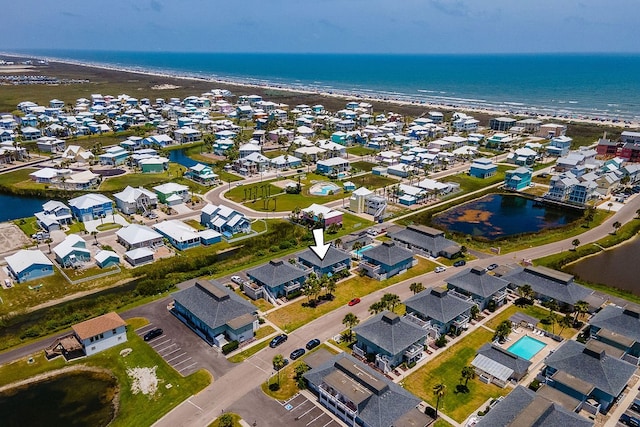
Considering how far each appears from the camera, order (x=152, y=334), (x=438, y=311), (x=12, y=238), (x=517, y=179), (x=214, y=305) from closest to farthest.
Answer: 1. (x=152, y=334)
2. (x=214, y=305)
3. (x=438, y=311)
4. (x=12, y=238)
5. (x=517, y=179)

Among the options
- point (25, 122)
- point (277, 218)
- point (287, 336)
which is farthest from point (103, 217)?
point (25, 122)

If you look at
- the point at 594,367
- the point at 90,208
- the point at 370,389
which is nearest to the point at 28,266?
the point at 90,208

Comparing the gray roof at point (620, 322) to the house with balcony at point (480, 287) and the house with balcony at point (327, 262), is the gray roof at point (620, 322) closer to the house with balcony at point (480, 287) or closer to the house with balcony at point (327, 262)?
the house with balcony at point (480, 287)

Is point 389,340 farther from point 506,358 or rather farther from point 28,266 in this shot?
point 28,266

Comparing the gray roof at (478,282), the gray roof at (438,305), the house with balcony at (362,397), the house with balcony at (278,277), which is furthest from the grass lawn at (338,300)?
the house with balcony at (362,397)

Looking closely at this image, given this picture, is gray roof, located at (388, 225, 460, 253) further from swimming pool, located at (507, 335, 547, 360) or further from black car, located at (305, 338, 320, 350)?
black car, located at (305, 338, 320, 350)

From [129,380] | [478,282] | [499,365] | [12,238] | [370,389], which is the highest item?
[478,282]

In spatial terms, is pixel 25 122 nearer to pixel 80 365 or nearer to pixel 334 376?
pixel 80 365

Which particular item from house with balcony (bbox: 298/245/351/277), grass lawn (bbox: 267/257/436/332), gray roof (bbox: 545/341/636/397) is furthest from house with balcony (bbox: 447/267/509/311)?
house with balcony (bbox: 298/245/351/277)
